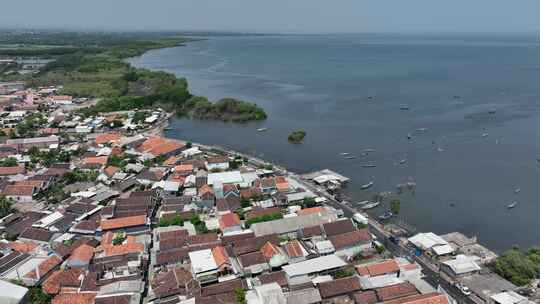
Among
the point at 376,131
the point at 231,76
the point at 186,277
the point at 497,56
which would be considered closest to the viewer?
the point at 186,277

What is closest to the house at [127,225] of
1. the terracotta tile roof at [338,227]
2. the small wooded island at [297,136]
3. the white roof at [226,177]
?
the white roof at [226,177]

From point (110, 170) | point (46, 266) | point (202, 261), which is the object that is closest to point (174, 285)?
point (202, 261)

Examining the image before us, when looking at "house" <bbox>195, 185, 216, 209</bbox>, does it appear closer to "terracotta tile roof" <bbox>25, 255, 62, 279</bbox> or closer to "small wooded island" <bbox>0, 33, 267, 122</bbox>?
"terracotta tile roof" <bbox>25, 255, 62, 279</bbox>

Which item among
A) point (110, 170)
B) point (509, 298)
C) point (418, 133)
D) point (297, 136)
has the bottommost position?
point (509, 298)

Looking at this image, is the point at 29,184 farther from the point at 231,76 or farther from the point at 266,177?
the point at 231,76

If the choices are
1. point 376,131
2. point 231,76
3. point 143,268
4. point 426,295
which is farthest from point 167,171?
point 231,76

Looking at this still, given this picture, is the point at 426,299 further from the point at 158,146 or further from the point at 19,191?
the point at 158,146
